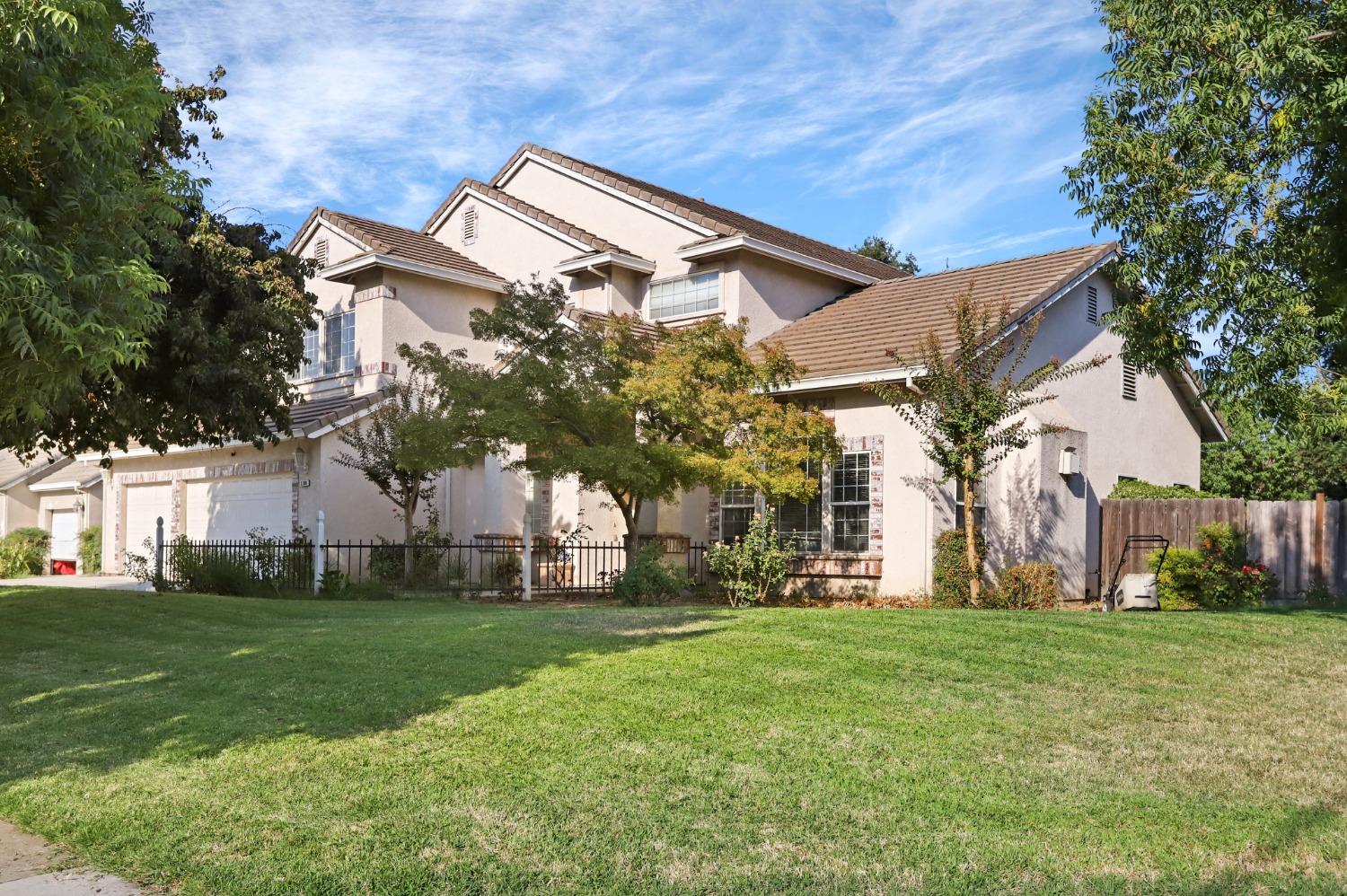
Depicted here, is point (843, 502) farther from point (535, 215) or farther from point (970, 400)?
point (535, 215)

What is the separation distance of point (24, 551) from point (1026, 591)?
28330 mm

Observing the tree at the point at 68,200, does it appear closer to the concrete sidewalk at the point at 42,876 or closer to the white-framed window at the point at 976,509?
the concrete sidewalk at the point at 42,876

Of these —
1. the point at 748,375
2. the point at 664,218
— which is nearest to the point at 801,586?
the point at 748,375

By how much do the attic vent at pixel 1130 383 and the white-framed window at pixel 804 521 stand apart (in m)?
6.89

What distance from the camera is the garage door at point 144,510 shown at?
28797 mm

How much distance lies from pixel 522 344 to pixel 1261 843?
589 inches

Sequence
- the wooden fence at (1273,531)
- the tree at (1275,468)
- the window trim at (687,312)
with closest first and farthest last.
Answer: the wooden fence at (1273,531) < the window trim at (687,312) < the tree at (1275,468)

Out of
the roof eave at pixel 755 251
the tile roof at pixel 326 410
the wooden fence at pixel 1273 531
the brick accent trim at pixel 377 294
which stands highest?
the roof eave at pixel 755 251

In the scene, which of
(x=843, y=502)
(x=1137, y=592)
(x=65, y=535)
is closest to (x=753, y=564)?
(x=843, y=502)

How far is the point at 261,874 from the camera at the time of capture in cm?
528

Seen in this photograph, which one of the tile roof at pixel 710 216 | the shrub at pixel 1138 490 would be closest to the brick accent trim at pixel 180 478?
the tile roof at pixel 710 216

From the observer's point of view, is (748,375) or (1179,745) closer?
(1179,745)

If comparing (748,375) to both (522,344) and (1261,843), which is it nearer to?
(522,344)

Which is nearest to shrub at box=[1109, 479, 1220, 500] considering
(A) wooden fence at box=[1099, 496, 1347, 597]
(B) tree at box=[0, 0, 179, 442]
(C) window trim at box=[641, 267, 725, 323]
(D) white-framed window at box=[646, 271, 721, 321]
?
(A) wooden fence at box=[1099, 496, 1347, 597]
